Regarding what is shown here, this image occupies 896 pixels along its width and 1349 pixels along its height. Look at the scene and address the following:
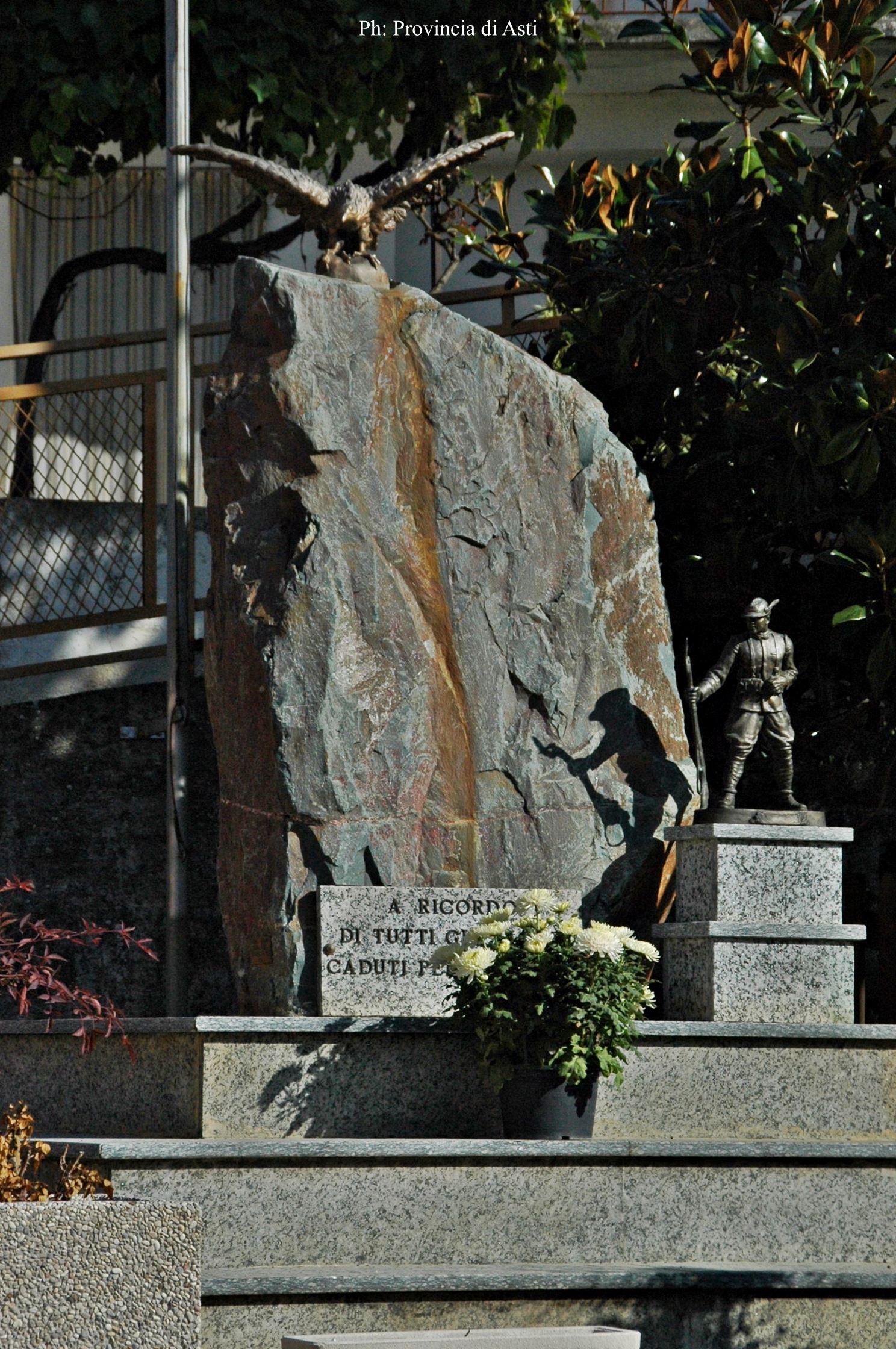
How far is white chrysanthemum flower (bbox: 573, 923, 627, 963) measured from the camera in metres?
6.79

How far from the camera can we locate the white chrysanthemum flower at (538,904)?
7051 mm

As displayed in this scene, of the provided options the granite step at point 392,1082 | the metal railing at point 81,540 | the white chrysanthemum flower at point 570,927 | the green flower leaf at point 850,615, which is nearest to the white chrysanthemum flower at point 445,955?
the granite step at point 392,1082

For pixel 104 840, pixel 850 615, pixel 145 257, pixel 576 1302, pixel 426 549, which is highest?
pixel 145 257

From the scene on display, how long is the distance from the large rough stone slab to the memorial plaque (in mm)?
106

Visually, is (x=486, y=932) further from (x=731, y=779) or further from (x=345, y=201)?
(x=345, y=201)

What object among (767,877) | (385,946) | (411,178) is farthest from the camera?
(411,178)

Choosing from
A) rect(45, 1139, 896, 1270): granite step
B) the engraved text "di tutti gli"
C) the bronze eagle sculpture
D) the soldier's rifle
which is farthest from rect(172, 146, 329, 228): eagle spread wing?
rect(45, 1139, 896, 1270): granite step

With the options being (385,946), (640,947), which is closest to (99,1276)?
(385,946)

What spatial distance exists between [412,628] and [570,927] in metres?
1.62

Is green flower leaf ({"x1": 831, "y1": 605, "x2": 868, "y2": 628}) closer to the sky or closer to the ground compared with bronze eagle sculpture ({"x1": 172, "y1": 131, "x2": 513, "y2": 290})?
closer to the ground

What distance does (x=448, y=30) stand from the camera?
37.0ft

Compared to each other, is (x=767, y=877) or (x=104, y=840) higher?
(x=104, y=840)

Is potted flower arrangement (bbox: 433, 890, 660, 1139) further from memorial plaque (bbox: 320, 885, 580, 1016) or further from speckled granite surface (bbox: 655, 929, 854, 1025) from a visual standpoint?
speckled granite surface (bbox: 655, 929, 854, 1025)

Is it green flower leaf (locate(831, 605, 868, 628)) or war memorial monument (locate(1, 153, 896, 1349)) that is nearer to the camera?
war memorial monument (locate(1, 153, 896, 1349))
